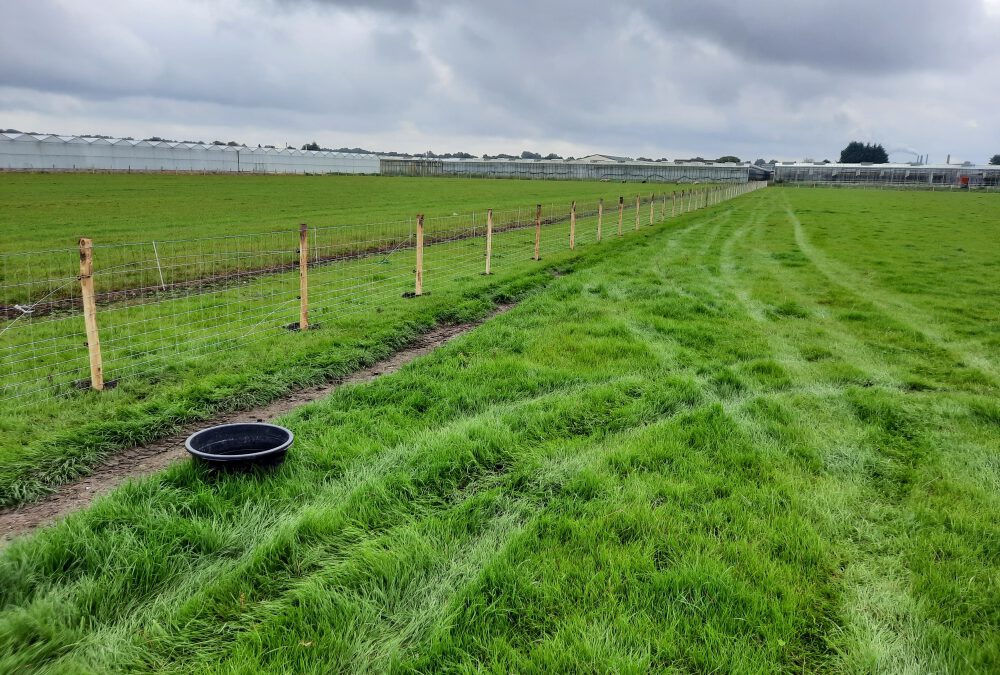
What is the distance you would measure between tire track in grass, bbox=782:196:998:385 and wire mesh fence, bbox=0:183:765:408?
6850 mm

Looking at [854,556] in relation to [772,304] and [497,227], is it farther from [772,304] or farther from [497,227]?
[497,227]

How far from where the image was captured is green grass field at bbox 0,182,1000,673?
9.86 ft

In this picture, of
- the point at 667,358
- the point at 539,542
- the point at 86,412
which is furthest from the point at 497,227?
the point at 539,542

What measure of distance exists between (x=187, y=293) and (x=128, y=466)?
7818 mm

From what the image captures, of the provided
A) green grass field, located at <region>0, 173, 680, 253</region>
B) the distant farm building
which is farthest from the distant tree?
green grass field, located at <region>0, 173, 680, 253</region>

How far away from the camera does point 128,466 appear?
197 inches

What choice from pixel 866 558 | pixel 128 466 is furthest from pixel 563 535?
pixel 128 466

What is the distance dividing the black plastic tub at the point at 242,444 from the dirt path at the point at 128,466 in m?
0.47

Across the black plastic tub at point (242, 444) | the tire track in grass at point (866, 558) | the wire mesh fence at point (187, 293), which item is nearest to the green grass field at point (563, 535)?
the tire track in grass at point (866, 558)

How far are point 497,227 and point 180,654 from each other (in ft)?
79.3

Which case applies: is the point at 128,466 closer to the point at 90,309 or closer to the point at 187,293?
the point at 90,309

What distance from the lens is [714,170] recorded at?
124188 millimetres

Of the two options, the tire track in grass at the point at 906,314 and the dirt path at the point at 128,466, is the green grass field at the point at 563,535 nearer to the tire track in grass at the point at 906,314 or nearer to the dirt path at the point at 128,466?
the dirt path at the point at 128,466

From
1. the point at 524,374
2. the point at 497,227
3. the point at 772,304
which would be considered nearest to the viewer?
the point at 524,374
